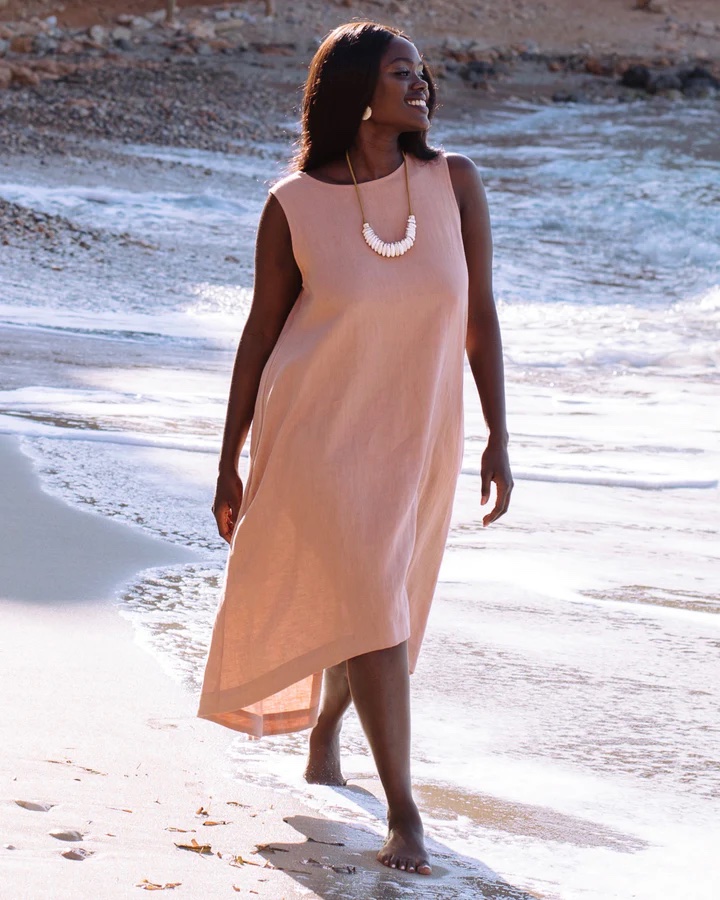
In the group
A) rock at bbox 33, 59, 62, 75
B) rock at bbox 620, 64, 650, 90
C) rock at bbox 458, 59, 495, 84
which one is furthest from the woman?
rock at bbox 620, 64, 650, 90

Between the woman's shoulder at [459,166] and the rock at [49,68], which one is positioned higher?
the rock at [49,68]

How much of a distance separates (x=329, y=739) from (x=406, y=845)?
16.7 inches

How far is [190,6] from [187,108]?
14343 millimetres

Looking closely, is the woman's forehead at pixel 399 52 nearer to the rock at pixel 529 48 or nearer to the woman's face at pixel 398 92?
the woman's face at pixel 398 92

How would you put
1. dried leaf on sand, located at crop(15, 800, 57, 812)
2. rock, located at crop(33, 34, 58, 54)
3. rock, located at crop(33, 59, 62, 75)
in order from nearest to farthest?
1. dried leaf on sand, located at crop(15, 800, 57, 812)
2. rock, located at crop(33, 59, 62, 75)
3. rock, located at crop(33, 34, 58, 54)

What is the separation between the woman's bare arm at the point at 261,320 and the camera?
2619 mm

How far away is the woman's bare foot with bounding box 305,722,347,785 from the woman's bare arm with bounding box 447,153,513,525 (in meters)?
0.50

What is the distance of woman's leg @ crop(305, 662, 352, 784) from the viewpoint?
284 centimetres

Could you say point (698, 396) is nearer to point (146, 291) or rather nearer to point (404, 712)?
point (146, 291)

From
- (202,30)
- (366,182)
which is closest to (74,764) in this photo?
(366,182)

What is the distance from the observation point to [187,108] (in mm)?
25125

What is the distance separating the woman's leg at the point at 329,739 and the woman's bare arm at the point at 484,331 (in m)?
0.43

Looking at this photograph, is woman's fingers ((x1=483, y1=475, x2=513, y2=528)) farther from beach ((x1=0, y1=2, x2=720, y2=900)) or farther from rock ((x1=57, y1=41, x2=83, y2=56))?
rock ((x1=57, y1=41, x2=83, y2=56))

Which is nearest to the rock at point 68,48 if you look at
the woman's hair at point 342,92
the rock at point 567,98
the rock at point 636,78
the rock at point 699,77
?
the rock at point 567,98
